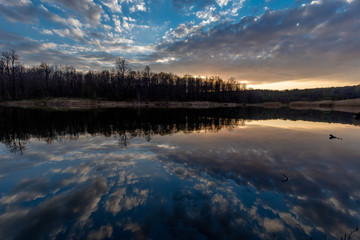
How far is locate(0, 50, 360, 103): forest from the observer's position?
8059 cm

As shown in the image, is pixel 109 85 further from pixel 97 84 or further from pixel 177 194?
pixel 177 194

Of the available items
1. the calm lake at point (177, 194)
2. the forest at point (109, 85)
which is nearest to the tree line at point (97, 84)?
the forest at point (109, 85)

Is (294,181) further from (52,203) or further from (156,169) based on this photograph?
(52,203)

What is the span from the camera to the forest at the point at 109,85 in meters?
80.6

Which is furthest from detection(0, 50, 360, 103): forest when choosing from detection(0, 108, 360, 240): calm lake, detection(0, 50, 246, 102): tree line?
detection(0, 108, 360, 240): calm lake

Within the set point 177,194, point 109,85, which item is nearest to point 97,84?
point 109,85

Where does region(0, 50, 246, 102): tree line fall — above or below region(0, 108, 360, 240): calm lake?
above

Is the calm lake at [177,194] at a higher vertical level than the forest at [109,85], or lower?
lower

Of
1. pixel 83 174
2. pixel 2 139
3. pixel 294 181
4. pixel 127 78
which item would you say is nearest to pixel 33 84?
pixel 127 78

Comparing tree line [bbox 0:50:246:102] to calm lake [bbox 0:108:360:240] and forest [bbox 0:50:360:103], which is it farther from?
calm lake [bbox 0:108:360:240]

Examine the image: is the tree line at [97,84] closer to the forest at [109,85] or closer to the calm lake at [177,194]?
the forest at [109,85]

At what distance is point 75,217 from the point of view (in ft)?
14.0

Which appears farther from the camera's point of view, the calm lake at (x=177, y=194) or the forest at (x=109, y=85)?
the forest at (x=109, y=85)

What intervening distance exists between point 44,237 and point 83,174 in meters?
3.34
